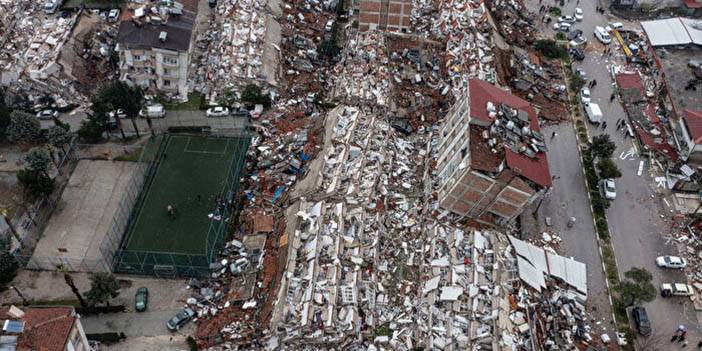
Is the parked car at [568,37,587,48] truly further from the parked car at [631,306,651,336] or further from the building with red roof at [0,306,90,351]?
the building with red roof at [0,306,90,351]

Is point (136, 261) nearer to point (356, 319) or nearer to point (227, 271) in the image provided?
point (227, 271)

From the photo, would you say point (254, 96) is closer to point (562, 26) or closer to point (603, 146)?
point (603, 146)

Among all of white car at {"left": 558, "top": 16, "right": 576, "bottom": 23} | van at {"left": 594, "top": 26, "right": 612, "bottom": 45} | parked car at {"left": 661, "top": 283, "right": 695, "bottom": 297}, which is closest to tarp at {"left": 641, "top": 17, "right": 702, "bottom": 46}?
van at {"left": 594, "top": 26, "right": 612, "bottom": 45}

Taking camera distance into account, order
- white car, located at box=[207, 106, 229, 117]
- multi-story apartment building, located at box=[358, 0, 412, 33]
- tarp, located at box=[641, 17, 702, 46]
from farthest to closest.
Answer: tarp, located at box=[641, 17, 702, 46], multi-story apartment building, located at box=[358, 0, 412, 33], white car, located at box=[207, 106, 229, 117]

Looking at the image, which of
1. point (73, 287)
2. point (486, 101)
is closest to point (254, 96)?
point (486, 101)

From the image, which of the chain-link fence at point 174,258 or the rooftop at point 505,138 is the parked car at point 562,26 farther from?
the chain-link fence at point 174,258

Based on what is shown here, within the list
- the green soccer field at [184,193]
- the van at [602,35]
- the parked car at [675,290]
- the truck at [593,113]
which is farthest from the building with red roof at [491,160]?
the van at [602,35]
